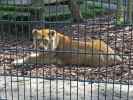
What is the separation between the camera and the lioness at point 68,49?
6.07m

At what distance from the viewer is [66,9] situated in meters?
9.50

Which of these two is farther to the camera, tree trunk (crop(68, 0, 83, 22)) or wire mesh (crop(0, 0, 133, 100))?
tree trunk (crop(68, 0, 83, 22))

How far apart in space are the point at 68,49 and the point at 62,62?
15.9 inches

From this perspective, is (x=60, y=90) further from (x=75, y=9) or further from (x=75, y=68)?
(x=75, y=9)

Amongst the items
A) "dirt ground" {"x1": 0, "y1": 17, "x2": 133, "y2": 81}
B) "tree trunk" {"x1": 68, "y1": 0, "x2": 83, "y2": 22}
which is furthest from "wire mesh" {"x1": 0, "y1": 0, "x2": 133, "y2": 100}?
"tree trunk" {"x1": 68, "y1": 0, "x2": 83, "y2": 22}

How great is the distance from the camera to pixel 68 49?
6.28 meters

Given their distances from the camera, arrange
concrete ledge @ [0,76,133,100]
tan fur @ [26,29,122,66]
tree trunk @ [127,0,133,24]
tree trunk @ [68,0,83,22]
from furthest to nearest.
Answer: tree trunk @ [68,0,83,22] → tree trunk @ [127,0,133,24] → tan fur @ [26,29,122,66] → concrete ledge @ [0,76,133,100]

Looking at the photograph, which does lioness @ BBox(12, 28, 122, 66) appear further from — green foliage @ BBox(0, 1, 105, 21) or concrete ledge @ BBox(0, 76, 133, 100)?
green foliage @ BBox(0, 1, 105, 21)

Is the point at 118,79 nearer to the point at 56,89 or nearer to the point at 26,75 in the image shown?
the point at 56,89

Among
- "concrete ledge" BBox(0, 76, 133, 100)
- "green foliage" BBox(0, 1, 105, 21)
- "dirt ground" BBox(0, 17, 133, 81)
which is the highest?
"green foliage" BBox(0, 1, 105, 21)

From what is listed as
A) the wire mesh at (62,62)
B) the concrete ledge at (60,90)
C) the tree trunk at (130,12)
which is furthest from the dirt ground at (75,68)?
the tree trunk at (130,12)

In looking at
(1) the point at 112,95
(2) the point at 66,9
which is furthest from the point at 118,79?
(2) the point at 66,9

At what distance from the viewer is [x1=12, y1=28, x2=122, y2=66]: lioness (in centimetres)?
607

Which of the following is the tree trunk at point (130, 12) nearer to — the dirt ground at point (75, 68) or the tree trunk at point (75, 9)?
the dirt ground at point (75, 68)
